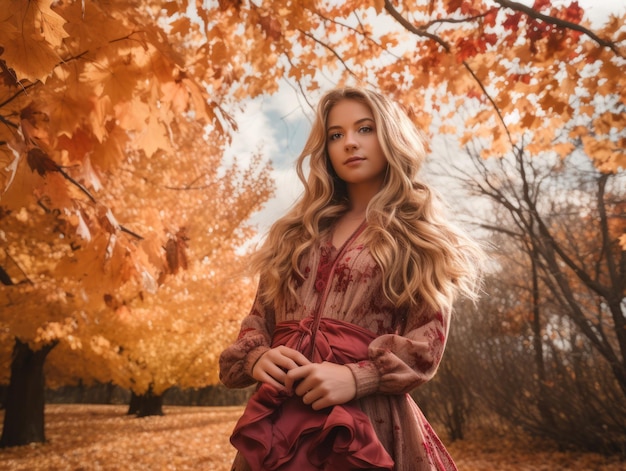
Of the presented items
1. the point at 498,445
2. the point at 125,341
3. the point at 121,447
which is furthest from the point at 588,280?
the point at 121,447

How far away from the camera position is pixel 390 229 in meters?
1.66

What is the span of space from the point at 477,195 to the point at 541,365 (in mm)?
2759

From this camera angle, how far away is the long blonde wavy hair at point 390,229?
1.54m

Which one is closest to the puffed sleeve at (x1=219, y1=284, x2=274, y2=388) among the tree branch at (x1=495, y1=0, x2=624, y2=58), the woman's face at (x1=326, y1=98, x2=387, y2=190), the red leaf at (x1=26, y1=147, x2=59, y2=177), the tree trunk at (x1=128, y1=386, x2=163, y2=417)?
the woman's face at (x1=326, y1=98, x2=387, y2=190)

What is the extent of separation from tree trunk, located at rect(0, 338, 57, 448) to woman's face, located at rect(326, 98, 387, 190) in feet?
25.7

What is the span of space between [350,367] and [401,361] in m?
0.14

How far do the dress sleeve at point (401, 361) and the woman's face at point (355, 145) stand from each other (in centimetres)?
63

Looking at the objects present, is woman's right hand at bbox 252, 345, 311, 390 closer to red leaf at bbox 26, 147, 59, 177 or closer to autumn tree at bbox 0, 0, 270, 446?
autumn tree at bbox 0, 0, 270, 446

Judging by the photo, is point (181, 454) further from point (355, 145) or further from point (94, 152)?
point (355, 145)

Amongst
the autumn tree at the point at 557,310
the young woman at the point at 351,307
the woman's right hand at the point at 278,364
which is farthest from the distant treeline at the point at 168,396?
the woman's right hand at the point at 278,364

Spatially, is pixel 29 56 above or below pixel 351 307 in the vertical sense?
above

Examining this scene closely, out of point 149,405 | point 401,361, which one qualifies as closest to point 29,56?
point 401,361

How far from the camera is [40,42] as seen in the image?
1461mm

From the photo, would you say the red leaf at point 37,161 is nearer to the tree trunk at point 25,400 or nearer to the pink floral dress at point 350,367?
the pink floral dress at point 350,367
